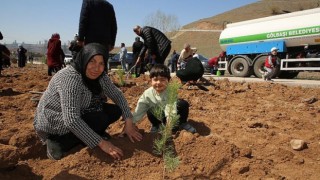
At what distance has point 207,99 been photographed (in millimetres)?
6090

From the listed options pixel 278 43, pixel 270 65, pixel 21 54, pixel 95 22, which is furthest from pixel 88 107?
pixel 21 54

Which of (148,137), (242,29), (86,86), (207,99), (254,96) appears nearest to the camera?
(86,86)

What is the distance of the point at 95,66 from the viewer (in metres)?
2.54

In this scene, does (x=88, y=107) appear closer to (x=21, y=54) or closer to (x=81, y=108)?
(x=81, y=108)

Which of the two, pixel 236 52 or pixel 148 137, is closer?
pixel 148 137

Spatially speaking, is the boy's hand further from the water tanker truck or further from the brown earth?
the water tanker truck

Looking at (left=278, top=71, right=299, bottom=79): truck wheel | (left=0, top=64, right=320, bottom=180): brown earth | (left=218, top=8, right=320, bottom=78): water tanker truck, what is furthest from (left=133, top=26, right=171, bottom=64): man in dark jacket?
(left=278, top=71, right=299, bottom=79): truck wheel

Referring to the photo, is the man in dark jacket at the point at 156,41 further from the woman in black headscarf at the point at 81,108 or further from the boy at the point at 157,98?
the woman in black headscarf at the point at 81,108

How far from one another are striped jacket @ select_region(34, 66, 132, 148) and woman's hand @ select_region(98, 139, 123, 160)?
0.05m

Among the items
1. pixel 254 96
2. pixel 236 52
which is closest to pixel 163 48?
pixel 254 96

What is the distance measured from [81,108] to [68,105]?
33 cm

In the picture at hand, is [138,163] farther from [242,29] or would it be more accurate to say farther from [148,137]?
[242,29]

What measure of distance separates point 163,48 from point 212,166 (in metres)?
4.33

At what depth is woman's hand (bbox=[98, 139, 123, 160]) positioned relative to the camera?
98.0 inches
